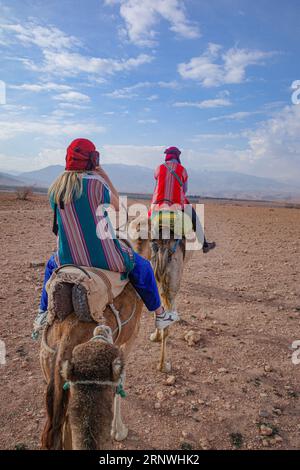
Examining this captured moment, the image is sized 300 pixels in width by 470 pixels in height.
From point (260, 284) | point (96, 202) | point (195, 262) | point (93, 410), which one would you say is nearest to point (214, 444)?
point (93, 410)

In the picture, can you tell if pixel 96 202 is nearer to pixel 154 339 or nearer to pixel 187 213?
pixel 187 213

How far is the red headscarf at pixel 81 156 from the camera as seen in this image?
3.00m

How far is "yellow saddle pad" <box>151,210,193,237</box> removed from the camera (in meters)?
5.24

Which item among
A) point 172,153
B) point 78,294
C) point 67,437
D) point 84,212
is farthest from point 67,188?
point 172,153

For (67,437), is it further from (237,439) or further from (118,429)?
(237,439)

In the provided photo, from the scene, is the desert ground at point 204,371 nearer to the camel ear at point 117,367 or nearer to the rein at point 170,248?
the rein at point 170,248

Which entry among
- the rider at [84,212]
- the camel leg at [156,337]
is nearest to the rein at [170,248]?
the camel leg at [156,337]

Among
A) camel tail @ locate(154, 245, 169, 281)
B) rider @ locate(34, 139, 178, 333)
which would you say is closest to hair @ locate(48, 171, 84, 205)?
rider @ locate(34, 139, 178, 333)

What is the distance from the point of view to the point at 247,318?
264 inches

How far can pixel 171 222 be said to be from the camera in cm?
527

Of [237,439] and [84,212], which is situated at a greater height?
[84,212]

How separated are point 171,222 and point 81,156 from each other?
2506 millimetres

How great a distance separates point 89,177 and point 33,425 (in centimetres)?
290

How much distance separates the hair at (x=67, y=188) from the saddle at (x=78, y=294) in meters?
0.58
